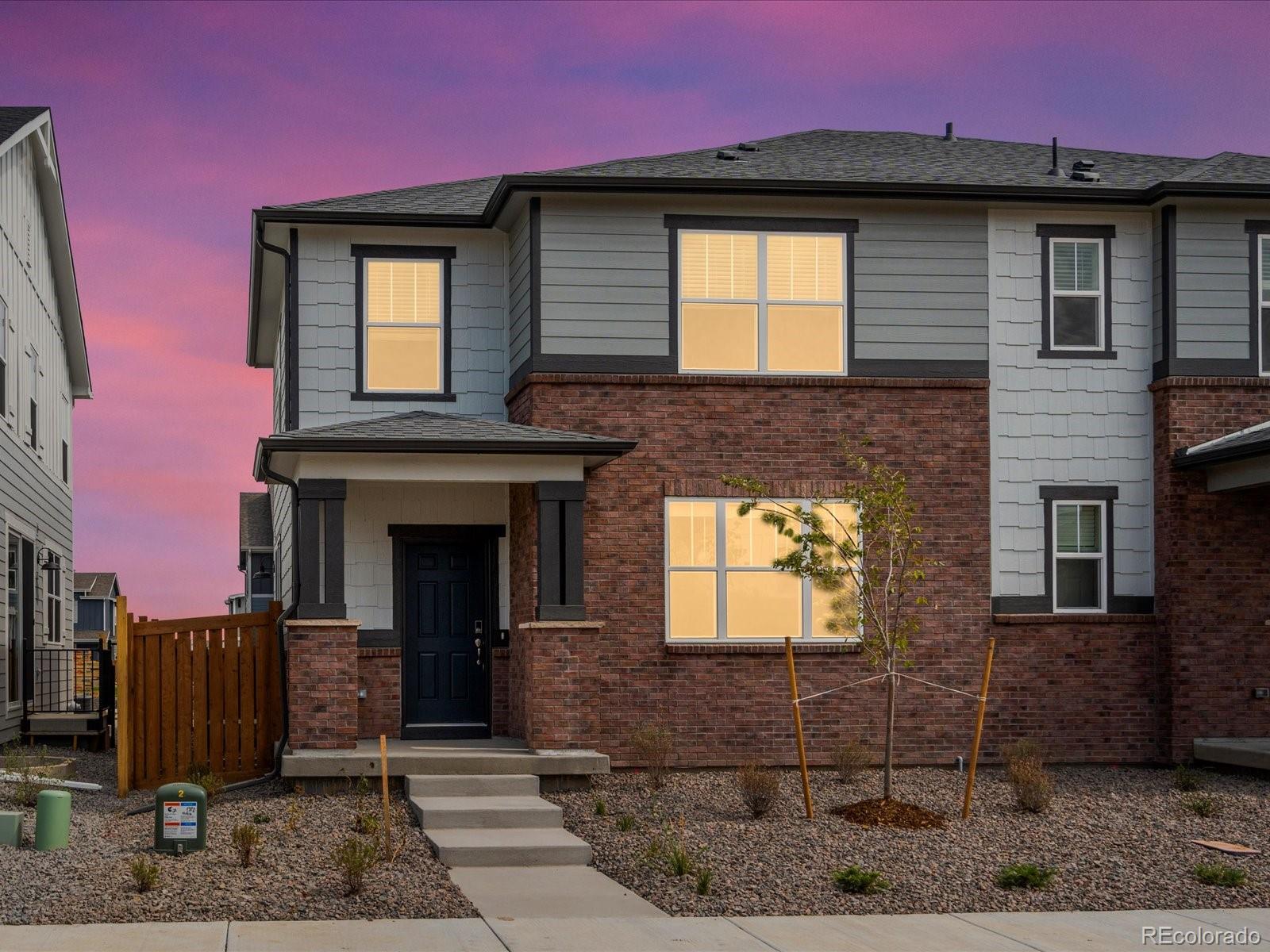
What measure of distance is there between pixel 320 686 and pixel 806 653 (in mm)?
5479

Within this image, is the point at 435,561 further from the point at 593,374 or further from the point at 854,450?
the point at 854,450

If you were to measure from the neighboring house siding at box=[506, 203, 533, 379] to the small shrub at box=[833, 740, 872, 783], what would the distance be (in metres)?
5.62

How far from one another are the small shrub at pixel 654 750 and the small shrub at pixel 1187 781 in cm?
536

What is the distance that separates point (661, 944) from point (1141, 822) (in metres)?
6.36

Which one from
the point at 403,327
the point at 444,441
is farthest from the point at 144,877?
the point at 403,327

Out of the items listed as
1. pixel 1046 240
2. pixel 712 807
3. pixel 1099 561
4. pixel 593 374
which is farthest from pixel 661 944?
pixel 1046 240

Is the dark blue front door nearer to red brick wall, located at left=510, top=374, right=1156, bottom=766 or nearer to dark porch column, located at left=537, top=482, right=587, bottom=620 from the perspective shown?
red brick wall, located at left=510, top=374, right=1156, bottom=766

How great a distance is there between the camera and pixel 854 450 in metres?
17.2

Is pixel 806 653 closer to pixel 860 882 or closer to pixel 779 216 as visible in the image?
pixel 779 216

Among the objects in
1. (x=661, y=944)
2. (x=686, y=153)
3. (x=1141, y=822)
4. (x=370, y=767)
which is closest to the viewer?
(x=661, y=944)

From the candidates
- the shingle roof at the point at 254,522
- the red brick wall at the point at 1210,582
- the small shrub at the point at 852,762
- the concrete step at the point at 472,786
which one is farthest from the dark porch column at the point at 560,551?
the shingle roof at the point at 254,522

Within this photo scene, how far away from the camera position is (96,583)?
60.0 m

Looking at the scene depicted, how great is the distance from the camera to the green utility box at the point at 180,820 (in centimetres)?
1168

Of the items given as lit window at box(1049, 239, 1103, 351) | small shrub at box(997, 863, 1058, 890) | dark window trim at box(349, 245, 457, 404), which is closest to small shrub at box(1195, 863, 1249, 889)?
small shrub at box(997, 863, 1058, 890)
